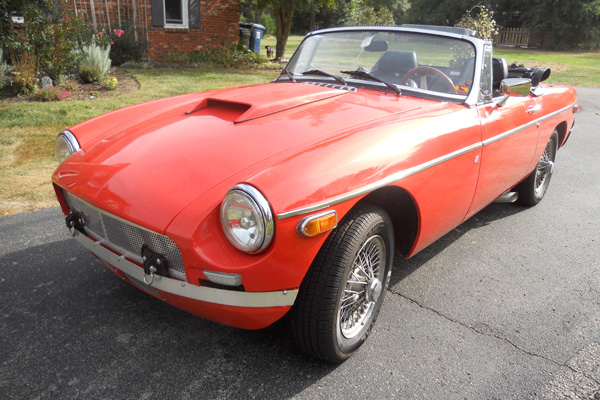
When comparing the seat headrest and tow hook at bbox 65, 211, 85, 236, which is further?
the seat headrest

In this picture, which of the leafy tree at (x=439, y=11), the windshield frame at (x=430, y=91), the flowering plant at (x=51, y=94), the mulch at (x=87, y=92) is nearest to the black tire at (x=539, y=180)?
the windshield frame at (x=430, y=91)

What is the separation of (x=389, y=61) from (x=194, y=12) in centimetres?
1061

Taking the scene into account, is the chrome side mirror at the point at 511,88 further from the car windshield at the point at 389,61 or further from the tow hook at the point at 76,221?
the tow hook at the point at 76,221

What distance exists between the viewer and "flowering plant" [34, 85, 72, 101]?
7488 millimetres

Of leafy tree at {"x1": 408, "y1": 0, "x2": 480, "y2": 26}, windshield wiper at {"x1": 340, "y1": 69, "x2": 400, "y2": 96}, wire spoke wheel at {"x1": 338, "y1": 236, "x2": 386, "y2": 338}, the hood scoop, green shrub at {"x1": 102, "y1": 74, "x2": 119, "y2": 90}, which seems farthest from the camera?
leafy tree at {"x1": 408, "y1": 0, "x2": 480, "y2": 26}

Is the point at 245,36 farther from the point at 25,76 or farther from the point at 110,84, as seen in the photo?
the point at 25,76

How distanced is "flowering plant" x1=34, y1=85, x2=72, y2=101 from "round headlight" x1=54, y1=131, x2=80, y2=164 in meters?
5.62

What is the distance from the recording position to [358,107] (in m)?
2.70

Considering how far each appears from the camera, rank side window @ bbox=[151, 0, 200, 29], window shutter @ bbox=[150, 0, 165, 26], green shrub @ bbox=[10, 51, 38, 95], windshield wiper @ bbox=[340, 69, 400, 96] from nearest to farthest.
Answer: windshield wiper @ bbox=[340, 69, 400, 96] → green shrub @ bbox=[10, 51, 38, 95] → window shutter @ bbox=[150, 0, 165, 26] → side window @ bbox=[151, 0, 200, 29]

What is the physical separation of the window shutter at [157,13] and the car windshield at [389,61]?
9.71 metres

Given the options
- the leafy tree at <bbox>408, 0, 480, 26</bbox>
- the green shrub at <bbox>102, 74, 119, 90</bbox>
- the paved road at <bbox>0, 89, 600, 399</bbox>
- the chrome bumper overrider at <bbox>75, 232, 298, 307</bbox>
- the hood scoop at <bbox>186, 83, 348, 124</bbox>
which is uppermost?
the leafy tree at <bbox>408, 0, 480, 26</bbox>

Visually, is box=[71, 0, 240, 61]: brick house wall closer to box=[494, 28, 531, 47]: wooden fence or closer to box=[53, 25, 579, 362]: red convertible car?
box=[53, 25, 579, 362]: red convertible car

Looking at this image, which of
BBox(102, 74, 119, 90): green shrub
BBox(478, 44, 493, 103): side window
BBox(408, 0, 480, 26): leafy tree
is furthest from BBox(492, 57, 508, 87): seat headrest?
BBox(408, 0, 480, 26): leafy tree

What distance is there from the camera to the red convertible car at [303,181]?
1800 millimetres
